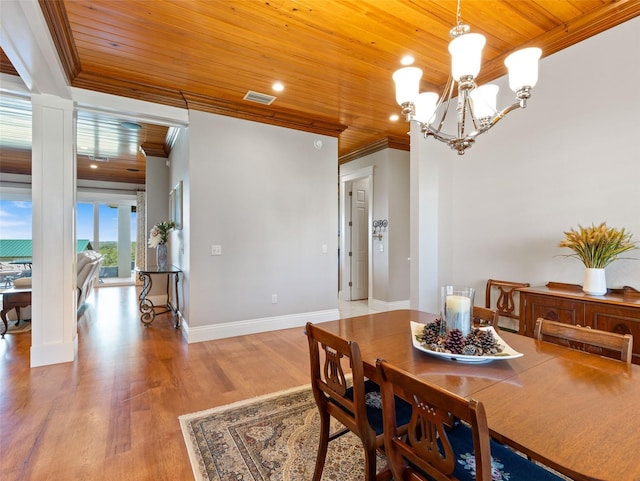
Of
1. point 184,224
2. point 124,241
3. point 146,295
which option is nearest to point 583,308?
point 184,224

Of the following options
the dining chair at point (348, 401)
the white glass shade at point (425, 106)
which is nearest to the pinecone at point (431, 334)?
the dining chair at point (348, 401)

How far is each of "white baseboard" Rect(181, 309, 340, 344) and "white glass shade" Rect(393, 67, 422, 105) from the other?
3.17 meters

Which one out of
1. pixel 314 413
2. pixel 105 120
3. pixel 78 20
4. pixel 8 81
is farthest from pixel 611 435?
pixel 105 120

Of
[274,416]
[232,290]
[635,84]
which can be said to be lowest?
[274,416]

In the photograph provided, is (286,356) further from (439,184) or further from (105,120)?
(105,120)

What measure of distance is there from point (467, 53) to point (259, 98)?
2610mm

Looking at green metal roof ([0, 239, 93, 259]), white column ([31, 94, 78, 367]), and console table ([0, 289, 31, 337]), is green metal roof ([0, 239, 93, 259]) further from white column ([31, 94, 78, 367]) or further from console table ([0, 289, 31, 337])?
white column ([31, 94, 78, 367])

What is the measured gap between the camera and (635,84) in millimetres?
2250

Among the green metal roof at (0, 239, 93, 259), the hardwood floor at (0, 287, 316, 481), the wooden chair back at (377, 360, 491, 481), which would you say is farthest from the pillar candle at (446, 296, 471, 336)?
the green metal roof at (0, 239, 93, 259)

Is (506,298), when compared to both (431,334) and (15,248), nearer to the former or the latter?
(431,334)

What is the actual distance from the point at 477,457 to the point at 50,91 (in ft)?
13.1

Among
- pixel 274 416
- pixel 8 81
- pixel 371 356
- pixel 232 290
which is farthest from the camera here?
pixel 232 290

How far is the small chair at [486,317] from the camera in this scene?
1823 millimetres

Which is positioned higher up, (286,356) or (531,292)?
(531,292)
